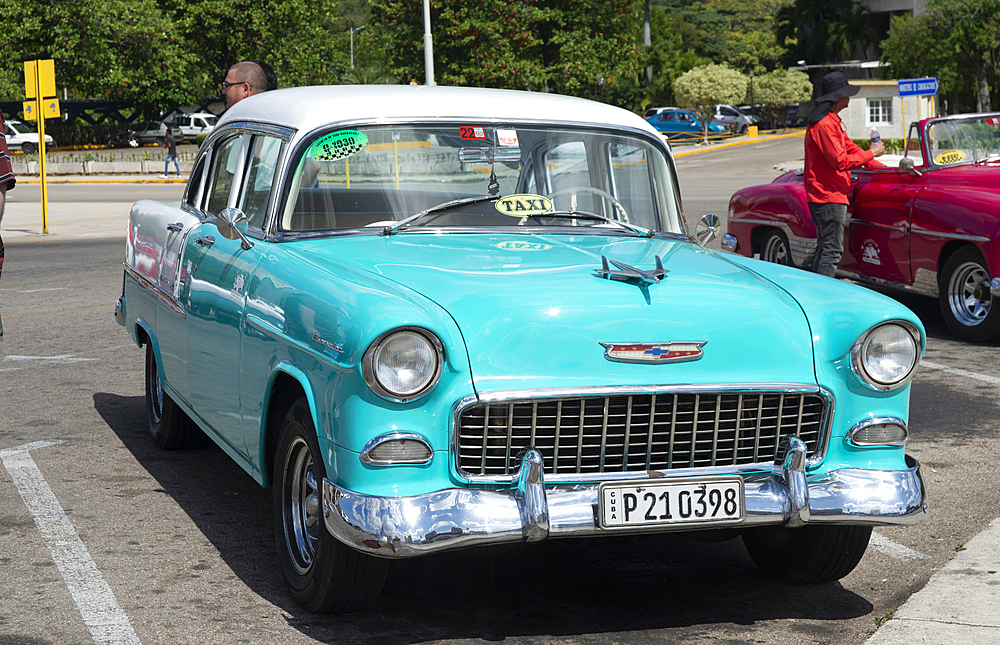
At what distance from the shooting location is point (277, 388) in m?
4.07

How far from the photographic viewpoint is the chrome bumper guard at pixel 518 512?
3352 mm

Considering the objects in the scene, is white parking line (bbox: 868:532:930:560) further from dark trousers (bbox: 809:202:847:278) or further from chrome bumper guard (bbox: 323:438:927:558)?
dark trousers (bbox: 809:202:847:278)

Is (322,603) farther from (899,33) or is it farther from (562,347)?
(899,33)

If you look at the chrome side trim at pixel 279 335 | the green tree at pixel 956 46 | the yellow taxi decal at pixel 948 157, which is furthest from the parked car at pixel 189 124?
the chrome side trim at pixel 279 335

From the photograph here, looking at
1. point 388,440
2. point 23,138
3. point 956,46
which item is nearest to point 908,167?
point 388,440

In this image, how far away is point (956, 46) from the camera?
4931 centimetres

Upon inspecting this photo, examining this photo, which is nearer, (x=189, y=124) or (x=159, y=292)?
(x=159, y=292)

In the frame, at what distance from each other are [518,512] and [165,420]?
3.22m

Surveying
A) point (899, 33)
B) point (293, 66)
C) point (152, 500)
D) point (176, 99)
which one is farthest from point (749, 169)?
point (152, 500)

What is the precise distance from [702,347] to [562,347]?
446 millimetres

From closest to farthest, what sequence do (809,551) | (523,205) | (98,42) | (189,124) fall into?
1. (809,551)
2. (523,205)
3. (98,42)
4. (189,124)

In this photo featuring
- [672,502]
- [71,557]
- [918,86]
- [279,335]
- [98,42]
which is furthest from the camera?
[98,42]

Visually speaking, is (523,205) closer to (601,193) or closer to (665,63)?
(601,193)

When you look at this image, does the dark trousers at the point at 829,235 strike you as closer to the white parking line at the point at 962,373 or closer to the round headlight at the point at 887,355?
the white parking line at the point at 962,373
